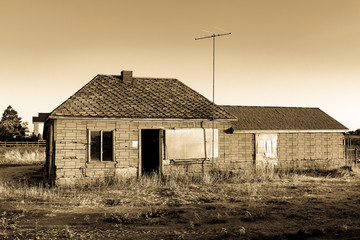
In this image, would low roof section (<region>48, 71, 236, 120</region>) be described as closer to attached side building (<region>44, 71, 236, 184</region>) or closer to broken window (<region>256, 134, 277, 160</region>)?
attached side building (<region>44, 71, 236, 184</region>)

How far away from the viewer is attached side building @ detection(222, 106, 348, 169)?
15672mm

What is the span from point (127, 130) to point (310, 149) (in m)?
9.91

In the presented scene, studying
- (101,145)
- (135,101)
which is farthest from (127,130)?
(135,101)

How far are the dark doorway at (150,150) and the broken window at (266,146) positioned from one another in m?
4.86

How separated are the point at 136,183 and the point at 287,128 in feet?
27.8

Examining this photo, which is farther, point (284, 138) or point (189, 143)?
point (284, 138)

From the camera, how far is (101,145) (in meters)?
12.8

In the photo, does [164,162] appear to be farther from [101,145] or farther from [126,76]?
[126,76]

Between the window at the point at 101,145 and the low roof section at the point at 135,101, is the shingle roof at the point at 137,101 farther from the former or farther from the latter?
the window at the point at 101,145

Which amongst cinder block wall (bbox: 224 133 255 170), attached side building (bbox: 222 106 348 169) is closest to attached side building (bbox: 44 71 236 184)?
cinder block wall (bbox: 224 133 255 170)

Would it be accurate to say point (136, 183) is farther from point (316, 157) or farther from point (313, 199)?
point (316, 157)

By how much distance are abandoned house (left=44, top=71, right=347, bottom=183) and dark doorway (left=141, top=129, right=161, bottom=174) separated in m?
A: 0.05

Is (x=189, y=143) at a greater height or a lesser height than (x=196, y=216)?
greater

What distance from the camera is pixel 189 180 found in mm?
13172
